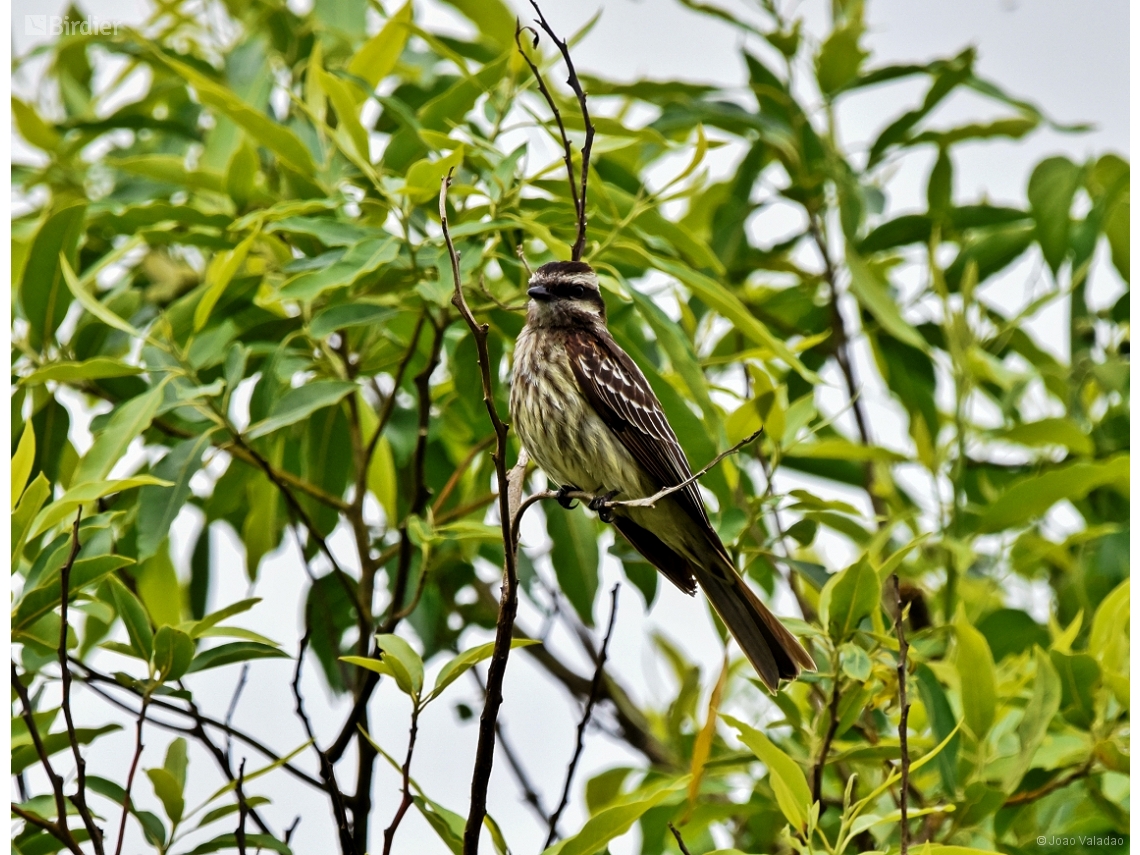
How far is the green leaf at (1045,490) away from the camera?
448 cm

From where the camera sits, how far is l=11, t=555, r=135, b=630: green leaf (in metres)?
3.35

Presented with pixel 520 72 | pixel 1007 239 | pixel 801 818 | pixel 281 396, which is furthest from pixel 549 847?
pixel 1007 239

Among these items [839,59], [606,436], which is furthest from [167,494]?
[839,59]

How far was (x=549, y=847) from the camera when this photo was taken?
327 centimetres

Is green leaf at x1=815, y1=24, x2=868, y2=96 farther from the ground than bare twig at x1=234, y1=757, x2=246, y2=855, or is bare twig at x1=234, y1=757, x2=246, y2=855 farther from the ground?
green leaf at x1=815, y1=24, x2=868, y2=96

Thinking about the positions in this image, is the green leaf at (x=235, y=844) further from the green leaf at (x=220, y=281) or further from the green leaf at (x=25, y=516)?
the green leaf at (x=220, y=281)

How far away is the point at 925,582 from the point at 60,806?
361 centimetres

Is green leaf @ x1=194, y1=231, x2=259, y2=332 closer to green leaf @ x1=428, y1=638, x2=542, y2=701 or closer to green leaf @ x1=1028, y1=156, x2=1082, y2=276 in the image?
green leaf @ x1=428, y1=638, x2=542, y2=701

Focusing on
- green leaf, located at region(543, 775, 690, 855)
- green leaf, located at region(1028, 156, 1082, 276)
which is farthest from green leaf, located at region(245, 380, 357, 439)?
green leaf, located at region(1028, 156, 1082, 276)

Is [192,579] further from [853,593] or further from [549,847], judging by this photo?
[853,593]

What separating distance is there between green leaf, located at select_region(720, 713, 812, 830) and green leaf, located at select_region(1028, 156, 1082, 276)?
270 centimetres

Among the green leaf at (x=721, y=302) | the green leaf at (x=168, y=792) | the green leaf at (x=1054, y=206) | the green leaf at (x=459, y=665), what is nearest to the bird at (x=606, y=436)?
the green leaf at (x=721, y=302)

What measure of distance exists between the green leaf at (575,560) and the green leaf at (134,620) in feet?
4.73

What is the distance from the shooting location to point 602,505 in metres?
4.12
